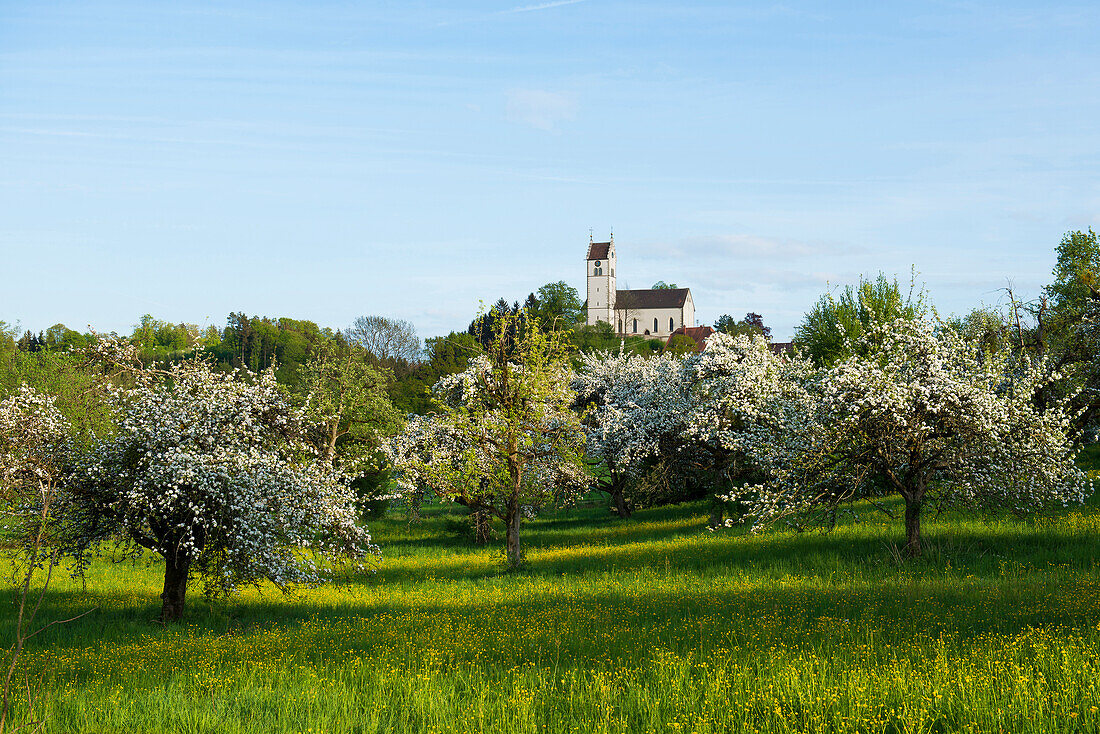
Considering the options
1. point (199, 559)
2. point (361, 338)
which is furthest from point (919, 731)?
point (361, 338)

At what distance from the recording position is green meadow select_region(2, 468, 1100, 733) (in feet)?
29.0

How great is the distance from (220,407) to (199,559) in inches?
147

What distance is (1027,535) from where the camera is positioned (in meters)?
21.7

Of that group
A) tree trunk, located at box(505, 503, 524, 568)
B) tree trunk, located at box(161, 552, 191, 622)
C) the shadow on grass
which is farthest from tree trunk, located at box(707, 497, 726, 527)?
tree trunk, located at box(161, 552, 191, 622)

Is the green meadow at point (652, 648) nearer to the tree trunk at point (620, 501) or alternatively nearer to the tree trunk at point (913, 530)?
the tree trunk at point (913, 530)

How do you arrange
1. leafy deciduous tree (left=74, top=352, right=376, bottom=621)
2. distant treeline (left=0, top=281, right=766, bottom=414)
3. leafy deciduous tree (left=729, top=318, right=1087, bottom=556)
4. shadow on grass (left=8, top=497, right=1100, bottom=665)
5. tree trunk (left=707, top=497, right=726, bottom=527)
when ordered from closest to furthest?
shadow on grass (left=8, top=497, right=1100, bottom=665)
leafy deciduous tree (left=74, top=352, right=376, bottom=621)
leafy deciduous tree (left=729, top=318, right=1087, bottom=556)
tree trunk (left=707, top=497, right=726, bottom=527)
distant treeline (left=0, top=281, right=766, bottom=414)

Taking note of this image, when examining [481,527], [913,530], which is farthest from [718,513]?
[913,530]

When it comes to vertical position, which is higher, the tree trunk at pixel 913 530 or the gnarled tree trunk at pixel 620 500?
the tree trunk at pixel 913 530

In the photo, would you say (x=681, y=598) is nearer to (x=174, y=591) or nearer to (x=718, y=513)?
(x=174, y=591)

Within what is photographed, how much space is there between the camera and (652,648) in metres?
12.3

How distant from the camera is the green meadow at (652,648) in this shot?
8.84 metres

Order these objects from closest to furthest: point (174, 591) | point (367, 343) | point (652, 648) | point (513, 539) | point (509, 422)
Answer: point (652, 648)
point (174, 591)
point (509, 422)
point (513, 539)
point (367, 343)

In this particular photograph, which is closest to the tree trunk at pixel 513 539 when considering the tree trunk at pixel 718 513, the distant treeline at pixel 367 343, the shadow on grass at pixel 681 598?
the shadow on grass at pixel 681 598

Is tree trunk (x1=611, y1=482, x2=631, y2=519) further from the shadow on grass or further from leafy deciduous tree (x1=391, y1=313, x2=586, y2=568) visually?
leafy deciduous tree (x1=391, y1=313, x2=586, y2=568)
